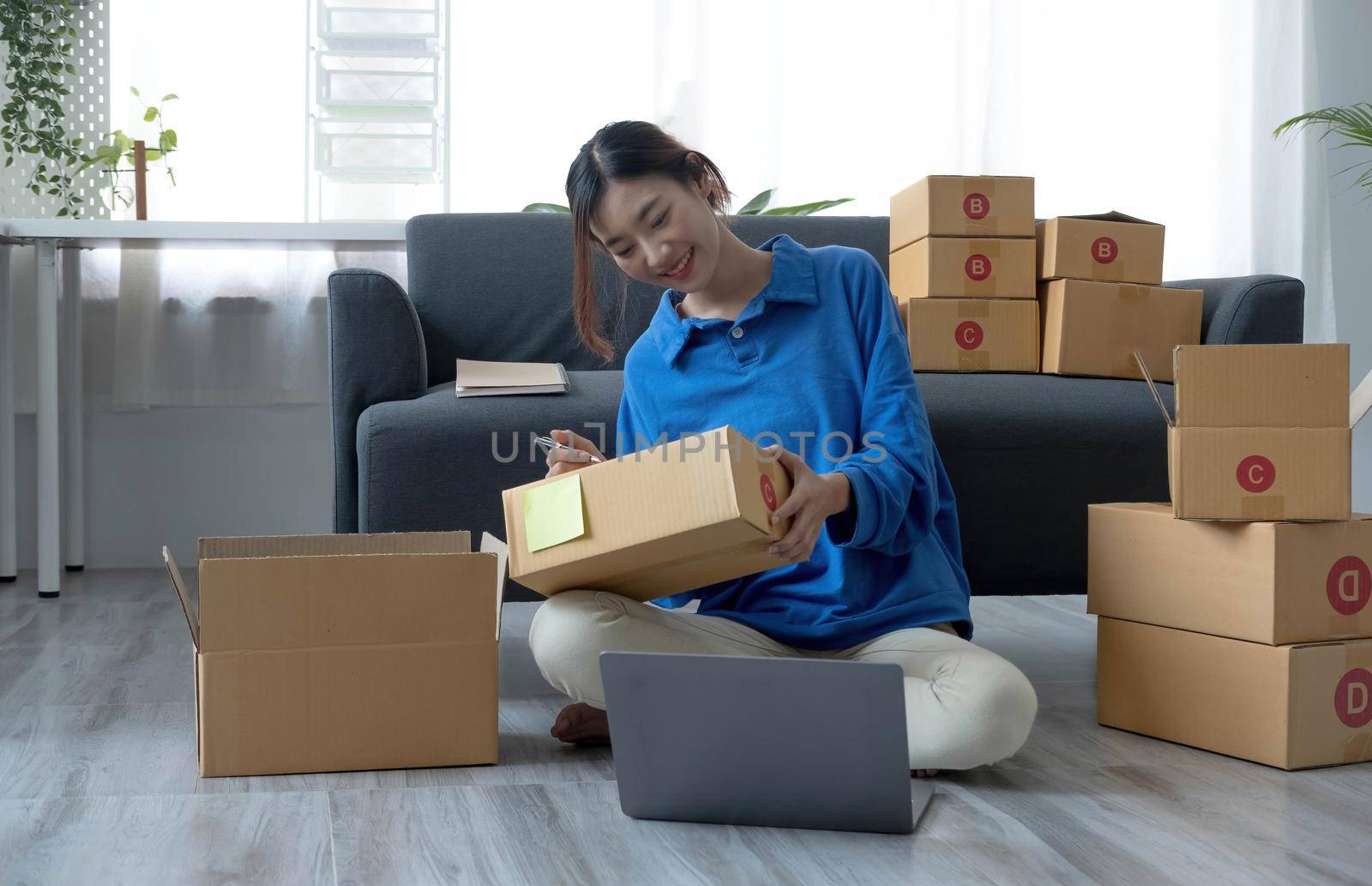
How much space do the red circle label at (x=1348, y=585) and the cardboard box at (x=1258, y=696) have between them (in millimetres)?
37

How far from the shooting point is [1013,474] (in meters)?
1.61

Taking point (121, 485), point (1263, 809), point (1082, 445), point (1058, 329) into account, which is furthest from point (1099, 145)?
point (121, 485)

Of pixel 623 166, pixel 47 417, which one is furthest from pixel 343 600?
pixel 47 417

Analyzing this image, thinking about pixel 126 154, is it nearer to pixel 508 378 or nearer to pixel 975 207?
pixel 508 378

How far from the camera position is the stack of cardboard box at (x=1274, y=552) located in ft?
3.88

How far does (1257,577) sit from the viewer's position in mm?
1195

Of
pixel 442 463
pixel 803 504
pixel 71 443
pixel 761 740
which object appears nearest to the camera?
pixel 761 740

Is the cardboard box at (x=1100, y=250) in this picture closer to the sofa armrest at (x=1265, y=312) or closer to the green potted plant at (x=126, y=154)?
the sofa armrest at (x=1265, y=312)

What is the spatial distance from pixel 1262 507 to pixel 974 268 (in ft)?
2.73

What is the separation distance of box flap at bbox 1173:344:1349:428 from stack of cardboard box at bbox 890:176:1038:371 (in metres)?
0.70

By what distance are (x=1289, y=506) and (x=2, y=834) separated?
121cm

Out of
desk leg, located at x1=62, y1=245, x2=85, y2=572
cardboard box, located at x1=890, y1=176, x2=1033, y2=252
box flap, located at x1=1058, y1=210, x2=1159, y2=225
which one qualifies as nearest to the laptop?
cardboard box, located at x1=890, y1=176, x2=1033, y2=252

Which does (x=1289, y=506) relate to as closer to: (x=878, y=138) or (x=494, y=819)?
(x=494, y=819)

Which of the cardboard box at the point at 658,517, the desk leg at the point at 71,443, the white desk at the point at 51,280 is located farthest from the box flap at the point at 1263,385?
the desk leg at the point at 71,443
